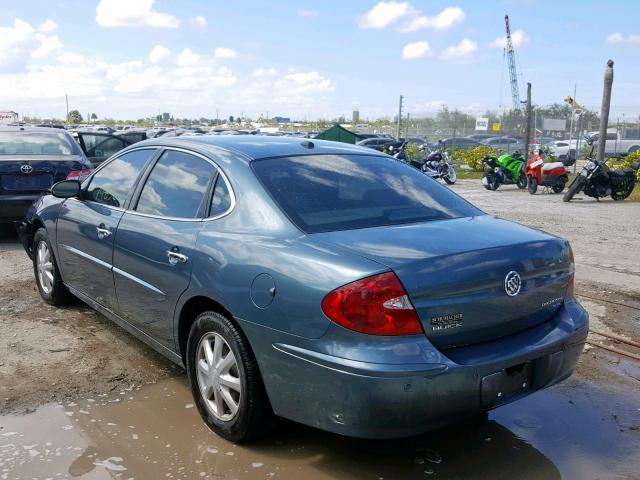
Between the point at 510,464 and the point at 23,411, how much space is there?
273 cm

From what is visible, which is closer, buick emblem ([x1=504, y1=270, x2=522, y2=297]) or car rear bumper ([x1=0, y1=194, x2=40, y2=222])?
buick emblem ([x1=504, y1=270, x2=522, y2=297])

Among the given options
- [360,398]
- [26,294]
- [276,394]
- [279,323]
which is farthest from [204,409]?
[26,294]

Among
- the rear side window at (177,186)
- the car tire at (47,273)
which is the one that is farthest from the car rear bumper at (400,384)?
the car tire at (47,273)

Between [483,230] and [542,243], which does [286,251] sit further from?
[542,243]

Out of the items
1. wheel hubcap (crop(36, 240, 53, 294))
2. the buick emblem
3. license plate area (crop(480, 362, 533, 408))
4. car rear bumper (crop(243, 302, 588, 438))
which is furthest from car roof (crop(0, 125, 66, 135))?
license plate area (crop(480, 362, 533, 408))

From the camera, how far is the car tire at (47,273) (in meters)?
5.61

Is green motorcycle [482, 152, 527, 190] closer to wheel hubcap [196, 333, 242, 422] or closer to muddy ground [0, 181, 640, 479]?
muddy ground [0, 181, 640, 479]

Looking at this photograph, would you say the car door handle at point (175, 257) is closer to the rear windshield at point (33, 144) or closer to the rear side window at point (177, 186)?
the rear side window at point (177, 186)

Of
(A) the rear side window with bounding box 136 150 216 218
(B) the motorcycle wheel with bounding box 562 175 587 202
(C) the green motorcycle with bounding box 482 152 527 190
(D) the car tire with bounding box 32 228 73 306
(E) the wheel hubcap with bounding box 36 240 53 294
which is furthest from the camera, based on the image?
(C) the green motorcycle with bounding box 482 152 527 190

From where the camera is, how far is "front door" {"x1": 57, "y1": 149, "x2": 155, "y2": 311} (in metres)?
4.49

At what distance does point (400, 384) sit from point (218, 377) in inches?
44.7

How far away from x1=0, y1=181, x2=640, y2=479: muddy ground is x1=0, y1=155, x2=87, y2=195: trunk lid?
3.45m

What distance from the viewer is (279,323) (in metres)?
2.96

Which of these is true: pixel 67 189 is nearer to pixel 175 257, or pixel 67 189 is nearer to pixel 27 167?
pixel 175 257
